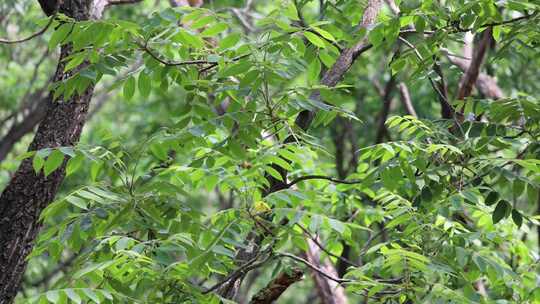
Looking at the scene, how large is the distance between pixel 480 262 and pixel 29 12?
5851mm

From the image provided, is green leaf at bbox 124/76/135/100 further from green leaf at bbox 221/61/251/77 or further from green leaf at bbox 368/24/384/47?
green leaf at bbox 368/24/384/47

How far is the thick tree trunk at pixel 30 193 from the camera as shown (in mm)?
3338

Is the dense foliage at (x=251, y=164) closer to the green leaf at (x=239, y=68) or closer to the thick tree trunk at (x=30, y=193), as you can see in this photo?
the green leaf at (x=239, y=68)

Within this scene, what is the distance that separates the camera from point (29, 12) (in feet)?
24.1

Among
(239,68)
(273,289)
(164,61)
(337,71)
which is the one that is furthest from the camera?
(337,71)

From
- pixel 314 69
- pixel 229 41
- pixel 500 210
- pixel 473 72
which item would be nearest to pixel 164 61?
pixel 229 41

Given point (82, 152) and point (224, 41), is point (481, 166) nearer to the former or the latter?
point (224, 41)

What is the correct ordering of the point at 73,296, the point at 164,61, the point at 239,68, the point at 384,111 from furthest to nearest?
the point at 384,111, the point at 164,61, the point at 239,68, the point at 73,296

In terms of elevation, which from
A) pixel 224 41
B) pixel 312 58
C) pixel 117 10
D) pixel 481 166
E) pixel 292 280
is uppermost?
pixel 224 41

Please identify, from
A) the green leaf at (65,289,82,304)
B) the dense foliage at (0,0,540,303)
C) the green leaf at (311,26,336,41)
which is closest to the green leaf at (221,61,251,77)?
the dense foliage at (0,0,540,303)

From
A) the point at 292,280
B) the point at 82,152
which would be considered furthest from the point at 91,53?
Answer: the point at 292,280

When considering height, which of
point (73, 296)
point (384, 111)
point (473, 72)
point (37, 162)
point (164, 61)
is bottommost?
point (384, 111)

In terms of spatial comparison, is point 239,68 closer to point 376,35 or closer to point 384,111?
point 376,35

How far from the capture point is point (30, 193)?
335 cm
